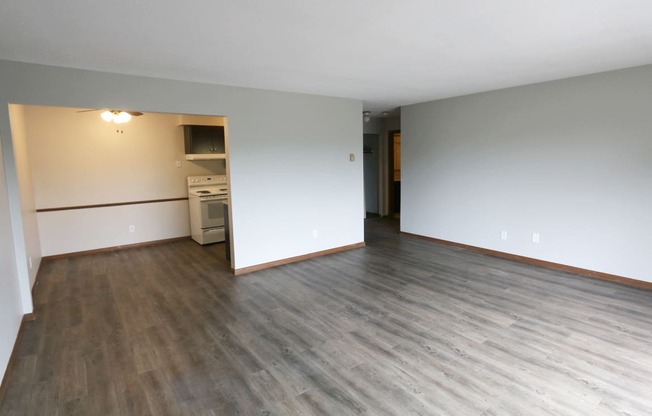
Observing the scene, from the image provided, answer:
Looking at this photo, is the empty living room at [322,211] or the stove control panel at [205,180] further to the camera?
the stove control panel at [205,180]

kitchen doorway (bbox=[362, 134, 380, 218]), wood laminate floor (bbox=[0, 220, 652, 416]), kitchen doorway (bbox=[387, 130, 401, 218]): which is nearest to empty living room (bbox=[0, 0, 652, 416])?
wood laminate floor (bbox=[0, 220, 652, 416])

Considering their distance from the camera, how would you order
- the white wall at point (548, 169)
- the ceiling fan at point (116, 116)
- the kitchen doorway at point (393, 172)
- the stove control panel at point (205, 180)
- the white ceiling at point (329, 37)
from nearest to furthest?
the white ceiling at point (329, 37)
the white wall at point (548, 169)
the ceiling fan at point (116, 116)
the stove control panel at point (205, 180)
the kitchen doorway at point (393, 172)

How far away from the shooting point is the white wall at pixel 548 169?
387 centimetres

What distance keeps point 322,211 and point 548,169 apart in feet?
10.3

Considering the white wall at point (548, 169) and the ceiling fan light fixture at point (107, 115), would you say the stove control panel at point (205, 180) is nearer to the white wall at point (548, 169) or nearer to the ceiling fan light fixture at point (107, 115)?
the ceiling fan light fixture at point (107, 115)

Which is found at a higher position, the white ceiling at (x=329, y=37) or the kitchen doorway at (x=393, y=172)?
the white ceiling at (x=329, y=37)

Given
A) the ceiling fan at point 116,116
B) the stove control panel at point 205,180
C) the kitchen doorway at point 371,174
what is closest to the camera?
the ceiling fan at point 116,116

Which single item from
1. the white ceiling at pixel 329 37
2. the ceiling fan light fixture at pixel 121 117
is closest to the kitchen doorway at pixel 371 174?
the white ceiling at pixel 329 37

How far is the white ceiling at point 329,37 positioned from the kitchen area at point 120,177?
1.81 metres

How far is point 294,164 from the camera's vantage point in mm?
4996

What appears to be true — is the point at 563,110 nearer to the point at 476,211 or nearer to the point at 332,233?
the point at 476,211

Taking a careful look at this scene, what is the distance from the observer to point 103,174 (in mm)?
5703

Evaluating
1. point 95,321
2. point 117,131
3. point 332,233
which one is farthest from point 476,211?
point 117,131

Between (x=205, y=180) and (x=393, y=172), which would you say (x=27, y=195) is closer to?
(x=205, y=180)
